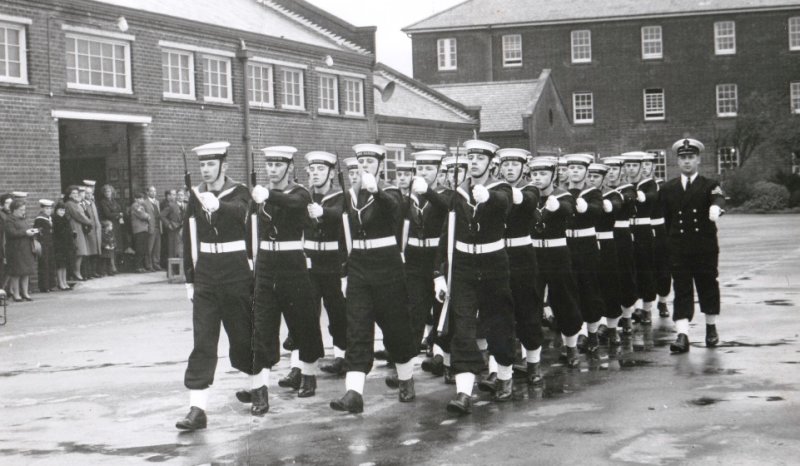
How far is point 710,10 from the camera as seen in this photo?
59.2 metres

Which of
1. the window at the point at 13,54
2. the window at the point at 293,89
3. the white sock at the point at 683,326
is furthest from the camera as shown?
the window at the point at 293,89

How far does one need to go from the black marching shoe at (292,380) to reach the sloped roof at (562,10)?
53107 millimetres

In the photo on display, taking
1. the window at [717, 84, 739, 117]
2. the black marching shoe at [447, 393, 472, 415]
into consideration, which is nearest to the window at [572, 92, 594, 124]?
the window at [717, 84, 739, 117]

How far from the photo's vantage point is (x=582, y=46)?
61312 millimetres

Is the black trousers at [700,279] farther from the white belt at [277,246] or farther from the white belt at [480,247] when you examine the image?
the white belt at [277,246]

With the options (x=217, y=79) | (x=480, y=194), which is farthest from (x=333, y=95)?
(x=480, y=194)

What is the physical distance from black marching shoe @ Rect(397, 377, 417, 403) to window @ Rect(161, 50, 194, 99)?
62.0 feet

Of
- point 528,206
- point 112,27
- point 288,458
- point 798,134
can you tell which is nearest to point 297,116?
point 112,27

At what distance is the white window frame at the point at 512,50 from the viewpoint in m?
62.1

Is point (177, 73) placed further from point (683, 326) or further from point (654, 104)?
point (654, 104)

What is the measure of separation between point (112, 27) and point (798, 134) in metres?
38.8

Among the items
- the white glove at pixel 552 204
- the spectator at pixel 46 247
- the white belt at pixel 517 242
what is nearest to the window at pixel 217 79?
the spectator at pixel 46 247

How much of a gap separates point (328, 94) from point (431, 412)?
84.3 feet

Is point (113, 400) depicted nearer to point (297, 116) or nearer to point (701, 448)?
point (701, 448)
